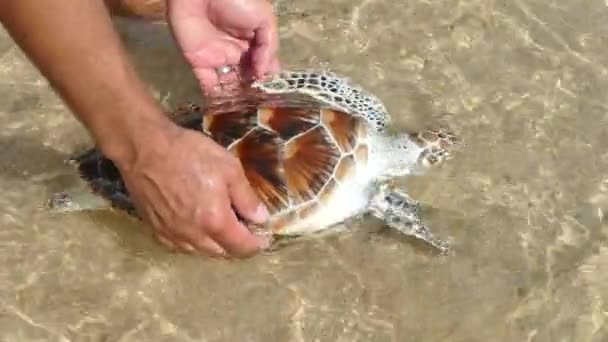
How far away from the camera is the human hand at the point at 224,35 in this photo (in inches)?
66.9

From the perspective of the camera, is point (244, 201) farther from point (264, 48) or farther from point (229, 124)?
point (264, 48)

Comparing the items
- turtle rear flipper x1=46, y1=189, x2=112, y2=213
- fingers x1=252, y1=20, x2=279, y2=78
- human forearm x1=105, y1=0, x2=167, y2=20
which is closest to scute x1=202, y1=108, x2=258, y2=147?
fingers x1=252, y1=20, x2=279, y2=78

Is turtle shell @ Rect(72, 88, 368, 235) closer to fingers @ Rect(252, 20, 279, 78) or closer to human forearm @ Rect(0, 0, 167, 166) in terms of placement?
fingers @ Rect(252, 20, 279, 78)

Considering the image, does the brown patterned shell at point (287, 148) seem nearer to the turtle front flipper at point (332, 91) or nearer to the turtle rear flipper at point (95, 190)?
the turtle front flipper at point (332, 91)

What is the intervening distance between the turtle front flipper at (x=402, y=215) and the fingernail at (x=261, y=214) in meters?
0.29

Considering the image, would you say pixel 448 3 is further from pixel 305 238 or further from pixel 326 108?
pixel 305 238

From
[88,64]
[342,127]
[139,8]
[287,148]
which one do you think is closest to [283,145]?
[287,148]

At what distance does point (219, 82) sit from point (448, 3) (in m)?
0.69

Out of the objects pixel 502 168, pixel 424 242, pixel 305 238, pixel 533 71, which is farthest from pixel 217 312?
pixel 533 71

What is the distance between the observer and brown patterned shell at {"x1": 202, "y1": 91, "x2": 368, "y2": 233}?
1583 millimetres

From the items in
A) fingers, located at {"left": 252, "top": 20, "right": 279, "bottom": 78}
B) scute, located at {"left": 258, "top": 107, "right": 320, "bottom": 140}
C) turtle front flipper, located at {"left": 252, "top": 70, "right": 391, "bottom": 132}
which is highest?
fingers, located at {"left": 252, "top": 20, "right": 279, "bottom": 78}

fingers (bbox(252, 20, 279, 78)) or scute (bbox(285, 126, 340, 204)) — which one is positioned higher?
fingers (bbox(252, 20, 279, 78))

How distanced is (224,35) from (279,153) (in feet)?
1.02

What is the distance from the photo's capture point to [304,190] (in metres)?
1.62
